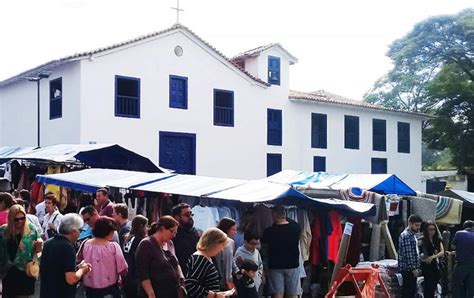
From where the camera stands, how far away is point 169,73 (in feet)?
76.6

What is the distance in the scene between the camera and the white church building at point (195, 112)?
855 inches

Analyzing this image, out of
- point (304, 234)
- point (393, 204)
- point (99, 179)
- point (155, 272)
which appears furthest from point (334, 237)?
point (155, 272)

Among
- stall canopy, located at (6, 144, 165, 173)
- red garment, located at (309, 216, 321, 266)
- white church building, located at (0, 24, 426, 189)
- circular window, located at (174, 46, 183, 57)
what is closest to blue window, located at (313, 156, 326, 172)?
white church building, located at (0, 24, 426, 189)

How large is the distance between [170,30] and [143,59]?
1.63m

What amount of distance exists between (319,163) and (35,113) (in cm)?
1253

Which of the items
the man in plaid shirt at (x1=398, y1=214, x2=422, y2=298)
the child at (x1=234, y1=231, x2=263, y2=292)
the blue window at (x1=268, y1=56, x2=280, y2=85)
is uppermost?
the blue window at (x1=268, y1=56, x2=280, y2=85)

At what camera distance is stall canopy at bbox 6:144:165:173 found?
552 inches

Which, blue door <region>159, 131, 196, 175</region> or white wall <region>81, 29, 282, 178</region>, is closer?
white wall <region>81, 29, 282, 178</region>

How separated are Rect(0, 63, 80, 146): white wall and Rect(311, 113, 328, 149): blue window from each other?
1130 centimetres

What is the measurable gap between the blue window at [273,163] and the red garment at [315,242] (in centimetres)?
1661

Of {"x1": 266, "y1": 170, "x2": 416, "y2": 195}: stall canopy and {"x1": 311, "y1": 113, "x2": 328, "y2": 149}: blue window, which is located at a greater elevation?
{"x1": 311, "y1": 113, "x2": 328, "y2": 149}: blue window

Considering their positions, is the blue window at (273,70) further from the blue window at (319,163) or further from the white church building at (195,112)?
the blue window at (319,163)

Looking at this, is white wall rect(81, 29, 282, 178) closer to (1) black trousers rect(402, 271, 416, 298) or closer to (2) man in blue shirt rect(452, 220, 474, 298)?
(1) black trousers rect(402, 271, 416, 298)

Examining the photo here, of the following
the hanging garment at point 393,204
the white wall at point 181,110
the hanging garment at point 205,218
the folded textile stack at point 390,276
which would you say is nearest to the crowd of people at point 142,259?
the hanging garment at point 205,218
